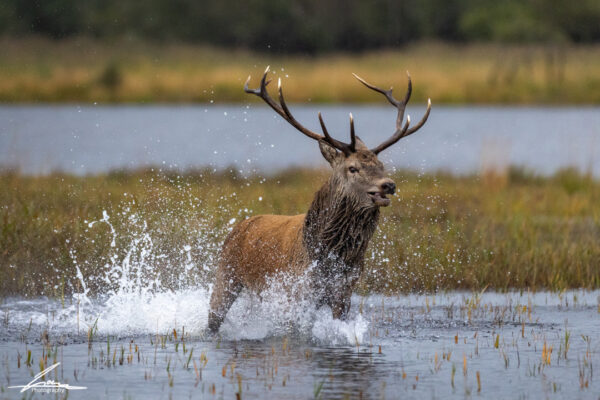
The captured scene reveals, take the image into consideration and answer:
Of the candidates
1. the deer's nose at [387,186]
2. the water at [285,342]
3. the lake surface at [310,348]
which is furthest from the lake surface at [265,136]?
the deer's nose at [387,186]

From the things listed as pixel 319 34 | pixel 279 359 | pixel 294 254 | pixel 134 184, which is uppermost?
pixel 319 34

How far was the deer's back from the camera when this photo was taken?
378 inches

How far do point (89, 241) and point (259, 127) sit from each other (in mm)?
26236

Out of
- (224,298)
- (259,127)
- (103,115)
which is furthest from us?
(103,115)

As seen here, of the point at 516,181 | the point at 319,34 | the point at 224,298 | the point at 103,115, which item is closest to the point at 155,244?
the point at 224,298

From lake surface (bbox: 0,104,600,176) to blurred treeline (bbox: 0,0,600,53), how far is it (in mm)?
6327

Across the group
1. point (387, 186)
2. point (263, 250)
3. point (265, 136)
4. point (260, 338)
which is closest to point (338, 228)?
point (387, 186)

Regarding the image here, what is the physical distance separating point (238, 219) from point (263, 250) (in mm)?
4005

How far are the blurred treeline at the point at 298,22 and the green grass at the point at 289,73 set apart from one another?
1200 mm

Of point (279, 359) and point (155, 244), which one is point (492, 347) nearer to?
point (279, 359)

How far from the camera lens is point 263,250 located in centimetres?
995

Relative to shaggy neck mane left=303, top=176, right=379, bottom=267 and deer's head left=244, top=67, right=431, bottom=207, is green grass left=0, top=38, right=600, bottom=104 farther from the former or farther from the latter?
shaggy neck mane left=303, top=176, right=379, bottom=267

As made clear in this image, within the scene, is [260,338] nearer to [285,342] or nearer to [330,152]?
[285,342]

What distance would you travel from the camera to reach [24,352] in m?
9.07
